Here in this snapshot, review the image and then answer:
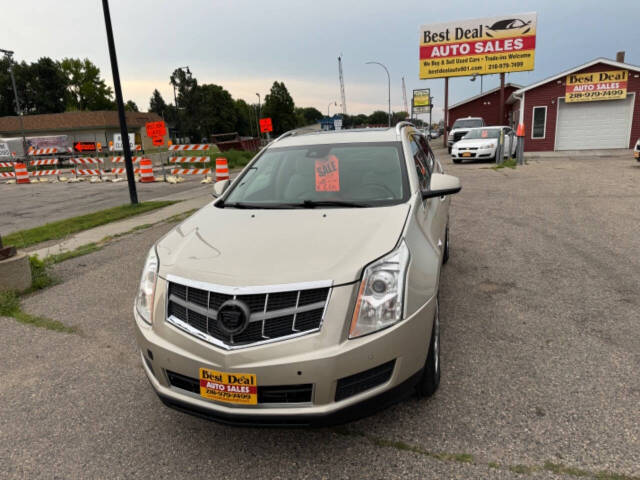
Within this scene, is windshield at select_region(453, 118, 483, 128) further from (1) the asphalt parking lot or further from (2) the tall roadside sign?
(1) the asphalt parking lot

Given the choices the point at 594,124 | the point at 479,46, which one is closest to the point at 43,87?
the point at 479,46

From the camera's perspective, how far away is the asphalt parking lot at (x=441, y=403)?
7.88ft

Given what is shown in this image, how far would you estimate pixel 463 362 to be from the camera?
3.33 meters

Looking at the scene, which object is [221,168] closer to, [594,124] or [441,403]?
[441,403]

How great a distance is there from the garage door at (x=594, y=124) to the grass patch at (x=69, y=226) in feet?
71.4

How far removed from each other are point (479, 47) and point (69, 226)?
1063 inches

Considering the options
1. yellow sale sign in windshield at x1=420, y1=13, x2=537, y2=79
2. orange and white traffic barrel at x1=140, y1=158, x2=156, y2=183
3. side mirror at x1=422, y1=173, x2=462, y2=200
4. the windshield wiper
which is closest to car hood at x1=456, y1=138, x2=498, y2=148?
yellow sale sign in windshield at x1=420, y1=13, x2=537, y2=79

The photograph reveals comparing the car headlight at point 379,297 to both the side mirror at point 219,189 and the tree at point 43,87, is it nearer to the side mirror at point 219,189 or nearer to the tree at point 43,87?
the side mirror at point 219,189

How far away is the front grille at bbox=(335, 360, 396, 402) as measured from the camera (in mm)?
2207

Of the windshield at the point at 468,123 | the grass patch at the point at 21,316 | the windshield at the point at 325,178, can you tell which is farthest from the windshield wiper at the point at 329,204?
the windshield at the point at 468,123

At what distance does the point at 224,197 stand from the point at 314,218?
115 centimetres

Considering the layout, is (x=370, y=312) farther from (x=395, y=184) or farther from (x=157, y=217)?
(x=157, y=217)

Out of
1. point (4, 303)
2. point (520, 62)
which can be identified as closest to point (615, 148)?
point (520, 62)

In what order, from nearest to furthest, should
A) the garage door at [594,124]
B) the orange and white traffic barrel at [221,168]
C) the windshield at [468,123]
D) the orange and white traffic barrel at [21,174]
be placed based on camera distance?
the orange and white traffic barrel at [221,168], the orange and white traffic barrel at [21,174], the garage door at [594,124], the windshield at [468,123]
